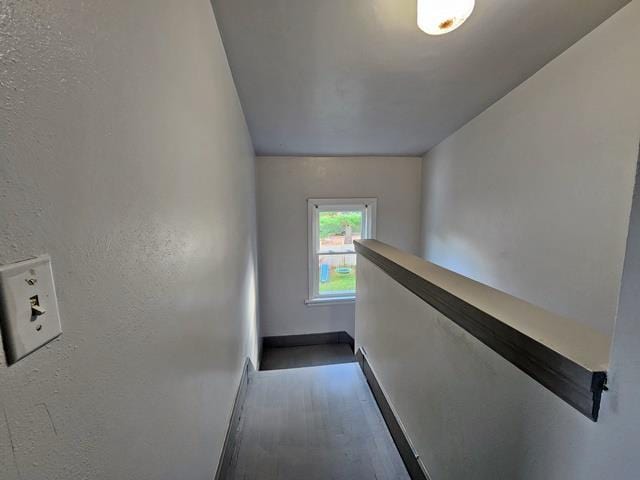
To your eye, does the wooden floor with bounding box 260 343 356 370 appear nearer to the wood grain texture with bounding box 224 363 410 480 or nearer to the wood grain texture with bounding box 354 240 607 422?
the wood grain texture with bounding box 224 363 410 480

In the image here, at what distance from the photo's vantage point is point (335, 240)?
153 inches

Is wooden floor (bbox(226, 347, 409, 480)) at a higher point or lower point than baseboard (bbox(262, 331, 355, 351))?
higher

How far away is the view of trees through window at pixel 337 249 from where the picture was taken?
12.5ft

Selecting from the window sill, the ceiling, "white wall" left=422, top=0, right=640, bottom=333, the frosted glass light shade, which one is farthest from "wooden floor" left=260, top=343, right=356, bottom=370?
the frosted glass light shade

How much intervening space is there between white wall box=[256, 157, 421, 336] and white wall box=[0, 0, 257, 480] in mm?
2436

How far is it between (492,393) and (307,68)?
77.8 inches

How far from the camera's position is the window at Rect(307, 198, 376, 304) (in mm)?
3719

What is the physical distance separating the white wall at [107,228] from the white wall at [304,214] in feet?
7.99

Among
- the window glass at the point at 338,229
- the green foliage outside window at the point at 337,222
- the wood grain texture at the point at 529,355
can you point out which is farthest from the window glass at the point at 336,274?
the wood grain texture at the point at 529,355

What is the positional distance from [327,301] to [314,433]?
2.20 meters

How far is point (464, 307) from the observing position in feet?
2.93

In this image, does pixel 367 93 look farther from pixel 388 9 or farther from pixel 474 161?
pixel 474 161

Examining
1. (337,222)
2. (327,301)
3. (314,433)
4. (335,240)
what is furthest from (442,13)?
(327,301)

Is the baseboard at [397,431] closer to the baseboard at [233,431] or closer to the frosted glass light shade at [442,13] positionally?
the baseboard at [233,431]
